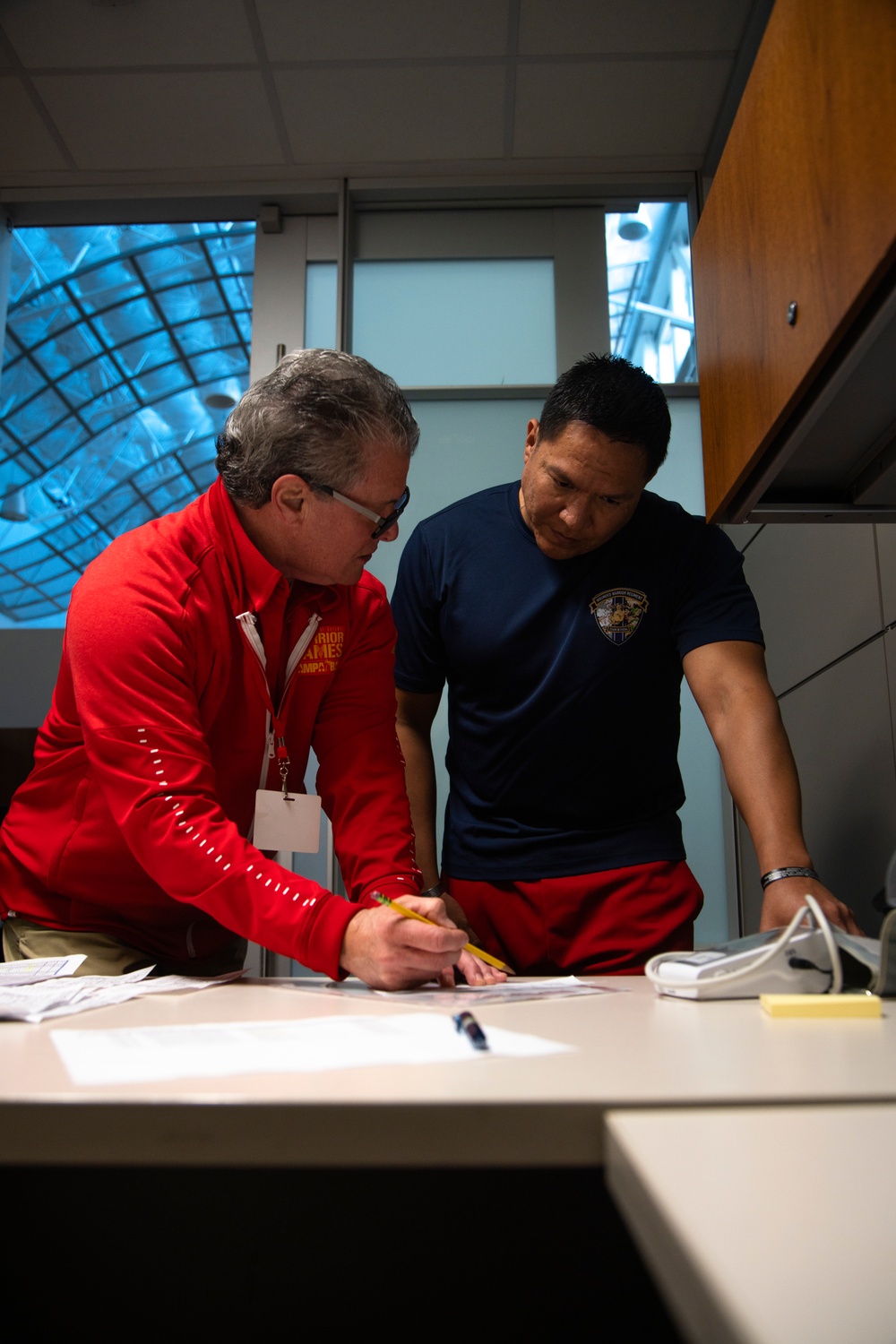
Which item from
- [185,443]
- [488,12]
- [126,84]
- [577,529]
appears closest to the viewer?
[577,529]

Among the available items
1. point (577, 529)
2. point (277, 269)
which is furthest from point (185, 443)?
point (577, 529)

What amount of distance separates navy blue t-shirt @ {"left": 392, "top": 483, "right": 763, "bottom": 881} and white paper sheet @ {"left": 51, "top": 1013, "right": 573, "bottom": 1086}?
2.70 feet

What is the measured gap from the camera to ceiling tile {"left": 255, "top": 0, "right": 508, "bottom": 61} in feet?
8.61

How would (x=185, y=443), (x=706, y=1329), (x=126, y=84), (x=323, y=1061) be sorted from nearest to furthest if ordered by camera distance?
(x=706, y=1329) → (x=323, y=1061) → (x=126, y=84) → (x=185, y=443)

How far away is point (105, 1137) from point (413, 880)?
2.86 ft

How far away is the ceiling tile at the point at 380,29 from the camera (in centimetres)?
262

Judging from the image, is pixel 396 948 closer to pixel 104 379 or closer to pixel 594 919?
pixel 594 919

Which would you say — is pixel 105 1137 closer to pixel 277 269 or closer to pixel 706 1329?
pixel 706 1329

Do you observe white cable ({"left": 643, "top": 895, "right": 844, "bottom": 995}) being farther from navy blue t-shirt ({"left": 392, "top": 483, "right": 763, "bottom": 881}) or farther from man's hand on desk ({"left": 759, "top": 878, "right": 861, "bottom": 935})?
navy blue t-shirt ({"left": 392, "top": 483, "right": 763, "bottom": 881})

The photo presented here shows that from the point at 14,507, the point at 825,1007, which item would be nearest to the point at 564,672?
the point at 825,1007

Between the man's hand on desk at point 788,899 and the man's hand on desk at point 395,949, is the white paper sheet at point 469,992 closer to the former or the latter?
the man's hand on desk at point 395,949

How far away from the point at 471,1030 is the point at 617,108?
3068mm

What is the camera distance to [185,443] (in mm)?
8883

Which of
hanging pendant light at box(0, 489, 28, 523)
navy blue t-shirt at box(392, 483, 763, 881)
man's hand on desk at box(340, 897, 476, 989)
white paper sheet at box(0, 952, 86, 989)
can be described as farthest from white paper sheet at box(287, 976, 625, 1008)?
hanging pendant light at box(0, 489, 28, 523)
